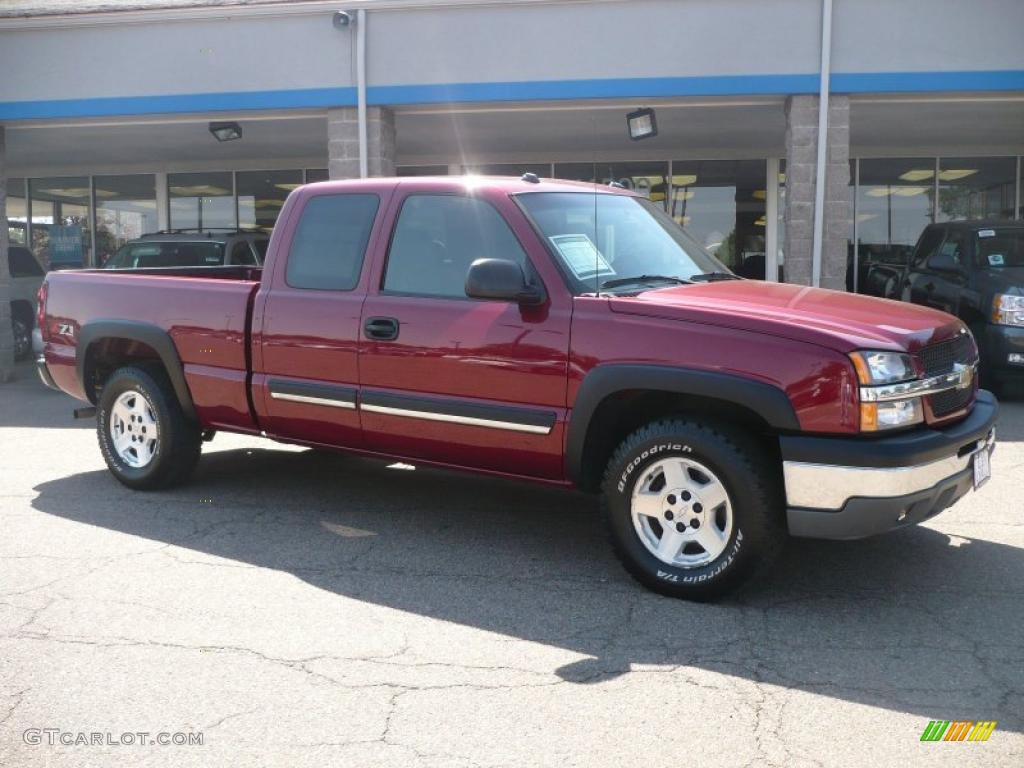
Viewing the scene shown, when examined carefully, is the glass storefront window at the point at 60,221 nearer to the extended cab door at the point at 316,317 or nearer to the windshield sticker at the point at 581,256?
the extended cab door at the point at 316,317

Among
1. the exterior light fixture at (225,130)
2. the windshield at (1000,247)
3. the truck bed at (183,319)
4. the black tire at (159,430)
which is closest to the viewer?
the truck bed at (183,319)

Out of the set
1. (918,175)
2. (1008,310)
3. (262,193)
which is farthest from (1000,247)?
(262,193)

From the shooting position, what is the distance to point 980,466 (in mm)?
4797

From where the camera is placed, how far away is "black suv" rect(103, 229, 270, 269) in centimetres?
1228

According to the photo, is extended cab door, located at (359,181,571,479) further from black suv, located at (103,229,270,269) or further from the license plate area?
black suv, located at (103,229,270,269)

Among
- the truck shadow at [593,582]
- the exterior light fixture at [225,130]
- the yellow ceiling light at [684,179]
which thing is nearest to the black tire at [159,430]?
the truck shadow at [593,582]

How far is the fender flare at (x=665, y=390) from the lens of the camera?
14.2 feet

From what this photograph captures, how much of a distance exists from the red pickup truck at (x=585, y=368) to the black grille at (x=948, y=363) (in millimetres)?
14

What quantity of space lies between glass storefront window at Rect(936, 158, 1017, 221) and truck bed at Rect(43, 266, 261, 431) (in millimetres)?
14131

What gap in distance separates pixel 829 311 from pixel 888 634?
4.53 feet

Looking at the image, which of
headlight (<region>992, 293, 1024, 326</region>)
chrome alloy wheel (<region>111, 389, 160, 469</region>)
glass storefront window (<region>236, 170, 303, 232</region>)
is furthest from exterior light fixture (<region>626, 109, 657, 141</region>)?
glass storefront window (<region>236, 170, 303, 232</region>)

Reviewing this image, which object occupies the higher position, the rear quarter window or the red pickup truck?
the rear quarter window

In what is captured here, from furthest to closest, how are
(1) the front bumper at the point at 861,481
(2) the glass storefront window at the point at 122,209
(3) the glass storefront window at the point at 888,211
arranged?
(2) the glass storefront window at the point at 122,209 → (3) the glass storefront window at the point at 888,211 → (1) the front bumper at the point at 861,481

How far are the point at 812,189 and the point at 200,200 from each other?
12.6 m
